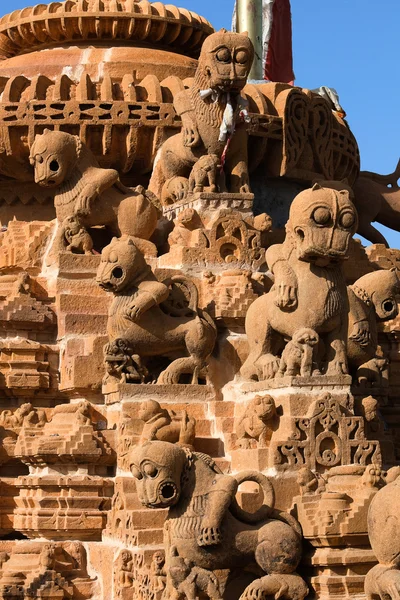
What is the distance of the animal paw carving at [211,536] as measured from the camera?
A: 16000 mm

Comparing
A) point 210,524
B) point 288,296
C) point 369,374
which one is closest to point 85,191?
point 288,296

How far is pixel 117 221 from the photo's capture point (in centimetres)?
2142

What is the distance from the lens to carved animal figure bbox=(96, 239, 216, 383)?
19.1 m

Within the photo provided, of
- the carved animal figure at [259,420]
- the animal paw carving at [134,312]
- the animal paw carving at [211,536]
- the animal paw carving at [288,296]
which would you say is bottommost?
the animal paw carving at [211,536]

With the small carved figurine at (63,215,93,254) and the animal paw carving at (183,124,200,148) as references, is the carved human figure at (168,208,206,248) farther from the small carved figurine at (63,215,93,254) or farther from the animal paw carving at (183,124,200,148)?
the small carved figurine at (63,215,93,254)

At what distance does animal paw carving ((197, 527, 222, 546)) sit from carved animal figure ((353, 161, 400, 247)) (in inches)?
411

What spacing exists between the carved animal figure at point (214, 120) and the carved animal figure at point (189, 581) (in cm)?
683

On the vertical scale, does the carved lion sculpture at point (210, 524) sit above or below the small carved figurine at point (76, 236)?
below

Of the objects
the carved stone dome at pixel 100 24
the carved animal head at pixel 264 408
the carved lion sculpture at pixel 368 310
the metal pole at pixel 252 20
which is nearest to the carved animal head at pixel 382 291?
the carved lion sculpture at pixel 368 310

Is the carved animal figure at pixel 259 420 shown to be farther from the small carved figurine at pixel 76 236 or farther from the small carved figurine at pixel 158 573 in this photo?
the small carved figurine at pixel 76 236

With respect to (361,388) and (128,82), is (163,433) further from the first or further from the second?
(128,82)

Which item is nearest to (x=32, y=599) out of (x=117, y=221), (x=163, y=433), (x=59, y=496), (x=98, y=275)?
(x=59, y=496)

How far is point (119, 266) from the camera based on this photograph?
1906 centimetres

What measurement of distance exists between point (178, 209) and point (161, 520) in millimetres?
5675
